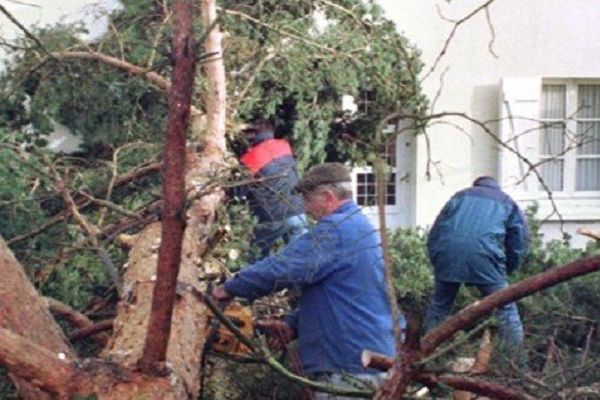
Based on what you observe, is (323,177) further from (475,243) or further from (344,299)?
(475,243)

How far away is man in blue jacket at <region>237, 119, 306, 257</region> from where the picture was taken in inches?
282

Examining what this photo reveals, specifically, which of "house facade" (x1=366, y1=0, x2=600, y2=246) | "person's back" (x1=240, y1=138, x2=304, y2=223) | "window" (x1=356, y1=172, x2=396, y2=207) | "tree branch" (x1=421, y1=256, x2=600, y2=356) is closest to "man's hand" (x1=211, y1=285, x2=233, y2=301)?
"person's back" (x1=240, y1=138, x2=304, y2=223)

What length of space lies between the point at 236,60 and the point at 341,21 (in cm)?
116

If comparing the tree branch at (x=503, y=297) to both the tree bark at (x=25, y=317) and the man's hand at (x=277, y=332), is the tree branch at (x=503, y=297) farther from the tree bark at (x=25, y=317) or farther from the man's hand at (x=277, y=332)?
the man's hand at (x=277, y=332)

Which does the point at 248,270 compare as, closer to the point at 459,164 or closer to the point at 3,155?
the point at 3,155

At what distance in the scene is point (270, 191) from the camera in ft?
24.1

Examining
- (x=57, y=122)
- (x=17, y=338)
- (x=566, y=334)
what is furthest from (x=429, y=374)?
(x=57, y=122)

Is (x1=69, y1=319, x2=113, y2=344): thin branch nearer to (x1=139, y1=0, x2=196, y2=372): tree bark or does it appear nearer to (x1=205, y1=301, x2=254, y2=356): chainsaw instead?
(x1=205, y1=301, x2=254, y2=356): chainsaw

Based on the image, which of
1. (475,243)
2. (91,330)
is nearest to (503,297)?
(91,330)

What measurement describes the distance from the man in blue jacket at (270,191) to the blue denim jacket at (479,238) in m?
1.15

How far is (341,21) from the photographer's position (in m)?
9.73

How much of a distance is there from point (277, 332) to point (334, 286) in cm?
44

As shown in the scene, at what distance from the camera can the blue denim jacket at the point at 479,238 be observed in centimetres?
858

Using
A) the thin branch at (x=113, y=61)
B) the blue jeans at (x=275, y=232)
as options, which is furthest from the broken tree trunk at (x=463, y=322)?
the thin branch at (x=113, y=61)
